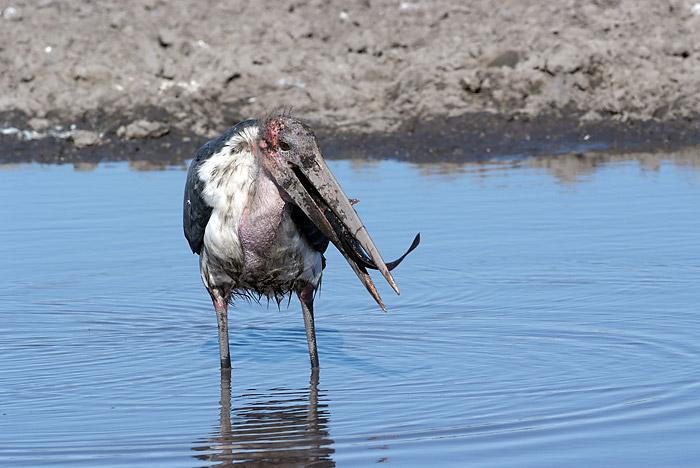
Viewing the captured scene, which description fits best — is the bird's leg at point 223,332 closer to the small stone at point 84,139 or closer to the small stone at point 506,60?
the small stone at point 84,139

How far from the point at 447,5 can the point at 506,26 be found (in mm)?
1368

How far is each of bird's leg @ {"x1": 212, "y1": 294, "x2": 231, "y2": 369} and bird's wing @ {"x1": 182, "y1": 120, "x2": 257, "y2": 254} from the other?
0.32 m

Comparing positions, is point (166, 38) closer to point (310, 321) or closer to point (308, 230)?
point (310, 321)

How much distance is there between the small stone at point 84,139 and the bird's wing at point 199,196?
1071 centimetres

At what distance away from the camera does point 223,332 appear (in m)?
6.71

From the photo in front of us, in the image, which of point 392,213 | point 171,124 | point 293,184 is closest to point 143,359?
point 293,184

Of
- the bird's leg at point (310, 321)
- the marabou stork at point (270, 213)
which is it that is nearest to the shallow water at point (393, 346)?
the bird's leg at point (310, 321)

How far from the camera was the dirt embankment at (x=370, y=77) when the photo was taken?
55.3ft

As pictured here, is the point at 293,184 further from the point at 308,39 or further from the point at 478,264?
the point at 308,39

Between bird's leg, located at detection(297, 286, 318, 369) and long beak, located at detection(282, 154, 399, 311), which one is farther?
bird's leg, located at detection(297, 286, 318, 369)

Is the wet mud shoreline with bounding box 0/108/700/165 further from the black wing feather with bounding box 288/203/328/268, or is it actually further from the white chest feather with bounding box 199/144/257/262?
the white chest feather with bounding box 199/144/257/262

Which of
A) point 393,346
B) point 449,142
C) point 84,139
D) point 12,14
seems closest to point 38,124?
point 84,139

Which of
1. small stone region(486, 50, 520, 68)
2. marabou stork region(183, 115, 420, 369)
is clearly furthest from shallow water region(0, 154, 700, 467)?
small stone region(486, 50, 520, 68)

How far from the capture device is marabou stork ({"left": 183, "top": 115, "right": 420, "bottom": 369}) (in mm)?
5996
